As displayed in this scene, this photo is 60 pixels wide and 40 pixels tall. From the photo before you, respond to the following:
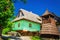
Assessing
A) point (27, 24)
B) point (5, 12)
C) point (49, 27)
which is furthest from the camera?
point (27, 24)

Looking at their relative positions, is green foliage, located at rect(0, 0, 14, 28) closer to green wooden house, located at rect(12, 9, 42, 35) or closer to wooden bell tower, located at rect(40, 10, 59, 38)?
wooden bell tower, located at rect(40, 10, 59, 38)

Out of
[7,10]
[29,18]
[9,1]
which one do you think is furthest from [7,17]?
[29,18]

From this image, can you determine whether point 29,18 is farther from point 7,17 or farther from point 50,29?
point 7,17

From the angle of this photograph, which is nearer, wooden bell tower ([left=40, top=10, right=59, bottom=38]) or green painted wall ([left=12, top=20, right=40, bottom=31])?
wooden bell tower ([left=40, top=10, right=59, bottom=38])

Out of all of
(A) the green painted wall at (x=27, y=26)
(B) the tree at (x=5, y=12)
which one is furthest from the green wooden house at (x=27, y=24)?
(B) the tree at (x=5, y=12)

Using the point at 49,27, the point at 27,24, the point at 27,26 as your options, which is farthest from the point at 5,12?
the point at 27,26

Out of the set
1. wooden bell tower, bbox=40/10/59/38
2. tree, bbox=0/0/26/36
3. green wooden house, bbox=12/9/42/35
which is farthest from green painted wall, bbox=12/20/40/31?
tree, bbox=0/0/26/36

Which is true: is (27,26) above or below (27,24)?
below

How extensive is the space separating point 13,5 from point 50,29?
15308 millimetres

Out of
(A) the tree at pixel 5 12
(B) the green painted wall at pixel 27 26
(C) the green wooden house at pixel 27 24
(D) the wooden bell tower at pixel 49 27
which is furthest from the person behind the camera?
(B) the green painted wall at pixel 27 26

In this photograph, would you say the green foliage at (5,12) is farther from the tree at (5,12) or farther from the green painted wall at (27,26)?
the green painted wall at (27,26)

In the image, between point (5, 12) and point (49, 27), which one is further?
point (49, 27)

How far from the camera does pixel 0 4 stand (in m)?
27.2

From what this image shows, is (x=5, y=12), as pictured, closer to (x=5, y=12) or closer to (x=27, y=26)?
(x=5, y=12)
